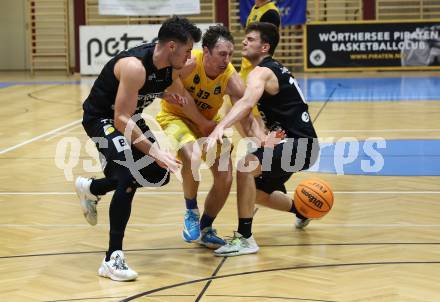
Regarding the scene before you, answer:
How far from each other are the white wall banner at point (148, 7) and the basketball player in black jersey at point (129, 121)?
16771mm

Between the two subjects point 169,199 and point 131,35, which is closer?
point 169,199

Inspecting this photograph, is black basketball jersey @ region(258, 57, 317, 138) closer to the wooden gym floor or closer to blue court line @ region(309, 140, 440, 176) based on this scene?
the wooden gym floor

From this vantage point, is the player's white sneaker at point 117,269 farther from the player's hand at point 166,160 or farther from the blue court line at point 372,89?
the blue court line at point 372,89

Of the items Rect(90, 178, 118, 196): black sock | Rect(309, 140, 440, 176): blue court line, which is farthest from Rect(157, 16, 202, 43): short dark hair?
Rect(309, 140, 440, 176): blue court line

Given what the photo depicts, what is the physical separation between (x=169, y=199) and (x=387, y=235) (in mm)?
2372

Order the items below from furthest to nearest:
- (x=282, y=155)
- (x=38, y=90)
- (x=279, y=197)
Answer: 1. (x=38, y=90)
2. (x=279, y=197)
3. (x=282, y=155)

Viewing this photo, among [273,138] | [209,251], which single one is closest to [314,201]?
[273,138]

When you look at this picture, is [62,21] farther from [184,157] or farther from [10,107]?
[184,157]

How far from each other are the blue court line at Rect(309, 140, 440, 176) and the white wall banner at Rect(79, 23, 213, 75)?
39.5ft

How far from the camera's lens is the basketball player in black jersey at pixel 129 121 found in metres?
5.27

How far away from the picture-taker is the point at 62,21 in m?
24.8

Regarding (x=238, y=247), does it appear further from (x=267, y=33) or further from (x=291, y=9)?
(x=291, y=9)

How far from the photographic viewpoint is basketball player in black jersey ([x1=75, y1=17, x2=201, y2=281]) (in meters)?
5.27

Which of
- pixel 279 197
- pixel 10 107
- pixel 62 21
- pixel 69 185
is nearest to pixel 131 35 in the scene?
pixel 62 21
